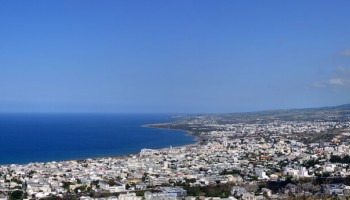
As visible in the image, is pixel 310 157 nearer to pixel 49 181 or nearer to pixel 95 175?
pixel 95 175

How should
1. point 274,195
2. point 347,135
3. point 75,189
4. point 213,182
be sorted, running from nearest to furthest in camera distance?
point 274,195
point 75,189
point 213,182
point 347,135

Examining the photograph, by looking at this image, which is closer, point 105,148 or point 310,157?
point 310,157

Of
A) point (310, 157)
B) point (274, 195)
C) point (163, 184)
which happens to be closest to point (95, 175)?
point (163, 184)

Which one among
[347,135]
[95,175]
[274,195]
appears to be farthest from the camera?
[347,135]

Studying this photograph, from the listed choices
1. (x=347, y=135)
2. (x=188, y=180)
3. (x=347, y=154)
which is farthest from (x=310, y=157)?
(x=347, y=135)

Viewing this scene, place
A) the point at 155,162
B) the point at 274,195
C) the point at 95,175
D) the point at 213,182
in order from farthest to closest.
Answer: the point at 155,162, the point at 95,175, the point at 213,182, the point at 274,195

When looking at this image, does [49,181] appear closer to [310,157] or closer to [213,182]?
[213,182]

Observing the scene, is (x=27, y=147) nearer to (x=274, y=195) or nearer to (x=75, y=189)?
(x=75, y=189)

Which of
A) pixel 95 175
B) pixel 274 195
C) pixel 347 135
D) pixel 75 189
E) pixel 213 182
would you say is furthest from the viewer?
pixel 347 135

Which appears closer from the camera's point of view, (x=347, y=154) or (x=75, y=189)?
(x=75, y=189)
